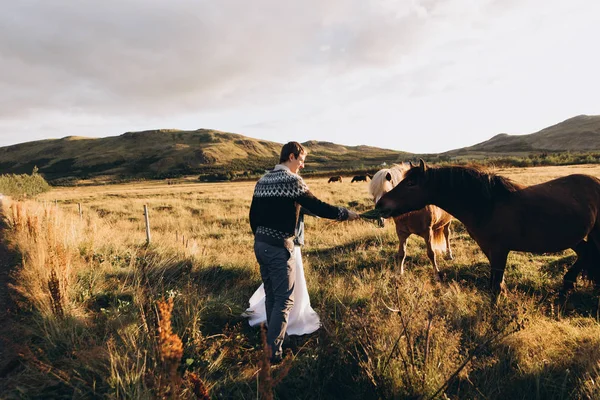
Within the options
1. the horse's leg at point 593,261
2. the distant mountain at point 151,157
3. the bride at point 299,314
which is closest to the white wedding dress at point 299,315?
the bride at point 299,314

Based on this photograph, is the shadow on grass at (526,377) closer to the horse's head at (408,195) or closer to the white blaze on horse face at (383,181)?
the horse's head at (408,195)

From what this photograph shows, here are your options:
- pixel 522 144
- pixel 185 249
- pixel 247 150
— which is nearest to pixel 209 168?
pixel 247 150

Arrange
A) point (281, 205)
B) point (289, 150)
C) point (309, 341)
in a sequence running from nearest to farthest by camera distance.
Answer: point (281, 205), point (289, 150), point (309, 341)

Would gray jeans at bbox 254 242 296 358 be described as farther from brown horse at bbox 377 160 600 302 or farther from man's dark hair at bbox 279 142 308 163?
brown horse at bbox 377 160 600 302

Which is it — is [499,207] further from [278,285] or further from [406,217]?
[278,285]

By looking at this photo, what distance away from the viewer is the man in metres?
3.27

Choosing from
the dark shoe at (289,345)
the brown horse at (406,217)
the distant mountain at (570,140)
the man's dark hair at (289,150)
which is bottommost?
the dark shoe at (289,345)

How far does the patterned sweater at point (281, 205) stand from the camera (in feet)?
10.7

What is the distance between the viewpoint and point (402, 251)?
21.6 ft

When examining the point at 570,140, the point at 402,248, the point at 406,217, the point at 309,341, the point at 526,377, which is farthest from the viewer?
the point at 570,140

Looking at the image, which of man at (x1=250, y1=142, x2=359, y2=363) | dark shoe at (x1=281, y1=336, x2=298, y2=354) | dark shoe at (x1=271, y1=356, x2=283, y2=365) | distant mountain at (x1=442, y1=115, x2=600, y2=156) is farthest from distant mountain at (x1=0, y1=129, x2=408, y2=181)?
dark shoe at (x1=271, y1=356, x2=283, y2=365)

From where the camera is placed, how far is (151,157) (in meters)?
122

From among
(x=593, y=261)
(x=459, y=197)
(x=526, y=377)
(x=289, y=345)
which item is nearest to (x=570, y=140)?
(x=593, y=261)

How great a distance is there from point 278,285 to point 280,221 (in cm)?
71
